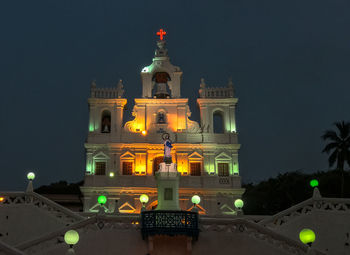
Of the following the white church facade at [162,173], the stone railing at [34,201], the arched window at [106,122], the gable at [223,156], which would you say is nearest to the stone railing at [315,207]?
the white church facade at [162,173]

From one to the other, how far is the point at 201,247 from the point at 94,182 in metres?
18.0

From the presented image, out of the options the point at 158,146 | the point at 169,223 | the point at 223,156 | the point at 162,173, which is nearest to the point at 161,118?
the point at 158,146

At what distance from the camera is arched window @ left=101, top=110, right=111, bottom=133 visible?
35.9 meters

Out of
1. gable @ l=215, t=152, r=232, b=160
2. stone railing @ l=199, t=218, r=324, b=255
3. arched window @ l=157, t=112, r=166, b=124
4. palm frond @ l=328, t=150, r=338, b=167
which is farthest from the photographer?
arched window @ l=157, t=112, r=166, b=124

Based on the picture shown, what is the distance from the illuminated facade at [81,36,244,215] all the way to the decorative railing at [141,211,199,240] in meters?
15.2

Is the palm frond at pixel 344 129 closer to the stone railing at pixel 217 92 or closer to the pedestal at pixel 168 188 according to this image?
the stone railing at pixel 217 92

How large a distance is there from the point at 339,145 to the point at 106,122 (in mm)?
20593

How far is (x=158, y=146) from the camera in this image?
112ft

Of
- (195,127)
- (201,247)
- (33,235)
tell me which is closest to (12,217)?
(33,235)

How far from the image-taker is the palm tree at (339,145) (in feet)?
114

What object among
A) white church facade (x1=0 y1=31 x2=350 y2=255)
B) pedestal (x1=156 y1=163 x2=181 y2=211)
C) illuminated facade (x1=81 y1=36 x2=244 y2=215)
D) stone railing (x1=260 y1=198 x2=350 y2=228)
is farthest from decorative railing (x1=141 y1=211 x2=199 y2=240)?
illuminated facade (x1=81 y1=36 x2=244 y2=215)

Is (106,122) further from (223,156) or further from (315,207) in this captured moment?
(315,207)

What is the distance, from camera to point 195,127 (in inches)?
1403

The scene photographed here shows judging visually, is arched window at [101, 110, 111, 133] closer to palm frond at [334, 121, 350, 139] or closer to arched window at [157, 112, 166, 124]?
arched window at [157, 112, 166, 124]
